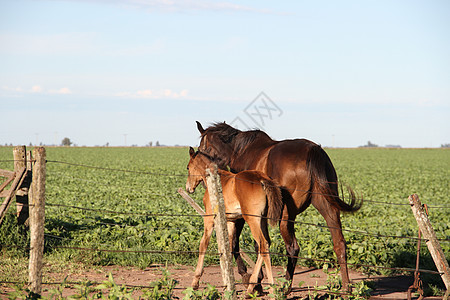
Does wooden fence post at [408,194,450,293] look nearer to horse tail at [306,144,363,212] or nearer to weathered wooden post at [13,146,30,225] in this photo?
horse tail at [306,144,363,212]

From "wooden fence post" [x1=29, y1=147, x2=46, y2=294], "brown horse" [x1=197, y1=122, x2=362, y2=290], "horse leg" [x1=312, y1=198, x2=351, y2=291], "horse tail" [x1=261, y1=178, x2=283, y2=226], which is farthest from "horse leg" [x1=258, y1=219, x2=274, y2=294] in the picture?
"wooden fence post" [x1=29, y1=147, x2=46, y2=294]

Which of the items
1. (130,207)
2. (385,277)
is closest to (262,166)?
(385,277)

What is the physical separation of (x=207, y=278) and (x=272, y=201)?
7.65ft

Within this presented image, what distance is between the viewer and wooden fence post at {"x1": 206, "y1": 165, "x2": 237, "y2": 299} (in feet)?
17.3

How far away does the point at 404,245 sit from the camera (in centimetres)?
961

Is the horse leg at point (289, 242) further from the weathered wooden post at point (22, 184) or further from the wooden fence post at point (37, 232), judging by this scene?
the weathered wooden post at point (22, 184)

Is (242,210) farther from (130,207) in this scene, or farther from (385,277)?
(130,207)

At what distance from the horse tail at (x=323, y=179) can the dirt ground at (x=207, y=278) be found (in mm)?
1261

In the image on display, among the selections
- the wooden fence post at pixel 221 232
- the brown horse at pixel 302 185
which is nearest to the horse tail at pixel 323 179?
the brown horse at pixel 302 185

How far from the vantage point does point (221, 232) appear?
532 centimetres

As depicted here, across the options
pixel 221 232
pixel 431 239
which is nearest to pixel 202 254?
pixel 221 232

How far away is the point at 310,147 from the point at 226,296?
316 cm

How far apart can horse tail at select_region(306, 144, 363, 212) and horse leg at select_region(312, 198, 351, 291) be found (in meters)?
0.10

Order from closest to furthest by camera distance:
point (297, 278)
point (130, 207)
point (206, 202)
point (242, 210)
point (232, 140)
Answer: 1. point (242, 210)
2. point (206, 202)
3. point (297, 278)
4. point (232, 140)
5. point (130, 207)
